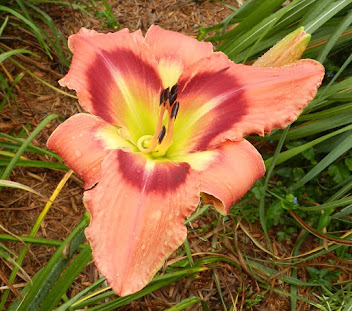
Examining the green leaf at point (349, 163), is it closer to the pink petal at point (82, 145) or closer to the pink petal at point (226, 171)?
the pink petal at point (226, 171)

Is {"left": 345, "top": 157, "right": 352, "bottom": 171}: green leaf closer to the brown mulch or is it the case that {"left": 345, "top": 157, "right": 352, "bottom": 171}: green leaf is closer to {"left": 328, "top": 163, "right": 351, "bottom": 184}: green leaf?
{"left": 328, "top": 163, "right": 351, "bottom": 184}: green leaf

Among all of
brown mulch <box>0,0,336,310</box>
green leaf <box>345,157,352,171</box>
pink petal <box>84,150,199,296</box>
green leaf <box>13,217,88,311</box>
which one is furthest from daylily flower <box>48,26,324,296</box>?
green leaf <box>345,157,352,171</box>

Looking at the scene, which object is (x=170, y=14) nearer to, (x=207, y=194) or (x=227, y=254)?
(x=227, y=254)

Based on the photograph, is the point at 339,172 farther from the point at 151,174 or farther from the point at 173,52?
the point at 151,174

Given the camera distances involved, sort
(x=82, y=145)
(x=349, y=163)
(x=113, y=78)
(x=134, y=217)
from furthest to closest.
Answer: (x=349, y=163) → (x=113, y=78) → (x=82, y=145) → (x=134, y=217)

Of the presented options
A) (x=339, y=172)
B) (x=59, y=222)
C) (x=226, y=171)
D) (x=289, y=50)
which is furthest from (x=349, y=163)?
(x=59, y=222)

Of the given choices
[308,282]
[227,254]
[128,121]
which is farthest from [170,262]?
[128,121]
